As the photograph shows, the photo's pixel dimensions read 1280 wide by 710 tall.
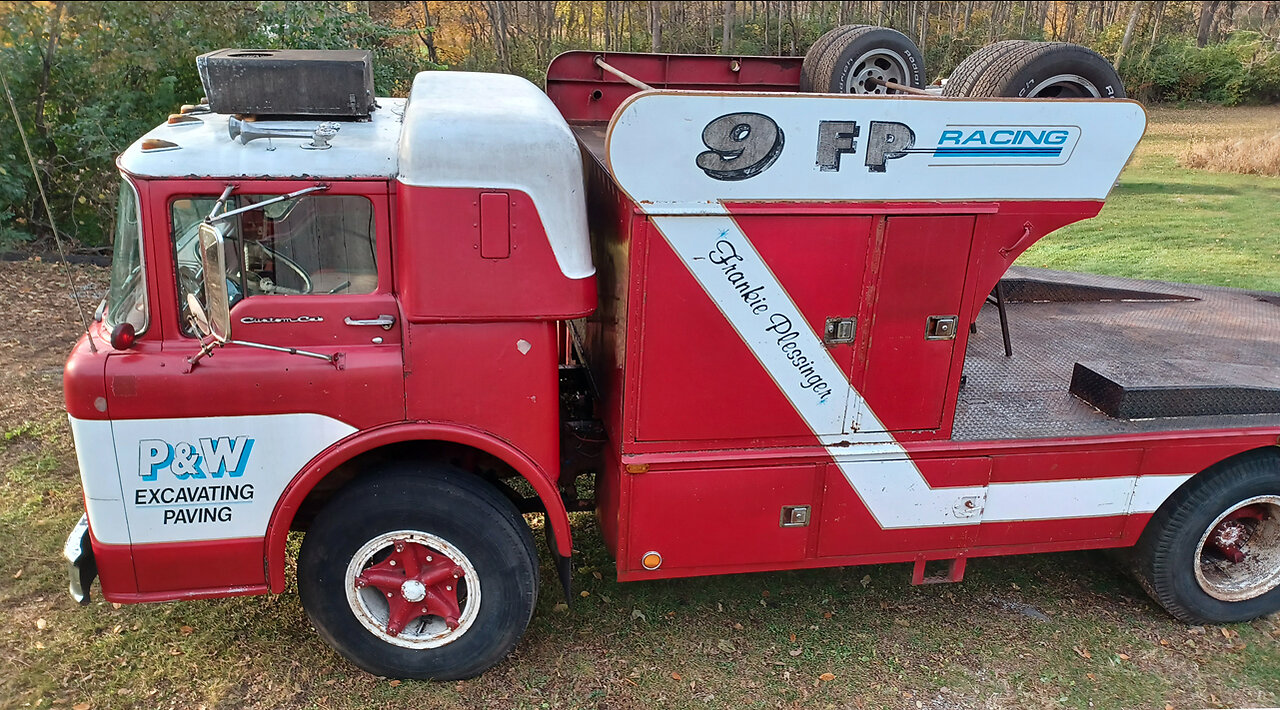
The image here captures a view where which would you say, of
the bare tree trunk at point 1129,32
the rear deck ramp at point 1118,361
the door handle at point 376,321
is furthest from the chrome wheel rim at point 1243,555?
the bare tree trunk at point 1129,32

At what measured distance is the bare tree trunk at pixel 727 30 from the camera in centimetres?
2032

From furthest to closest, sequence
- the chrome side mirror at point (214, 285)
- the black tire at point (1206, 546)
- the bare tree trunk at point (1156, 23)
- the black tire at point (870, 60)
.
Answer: the bare tree trunk at point (1156, 23)
the black tire at point (870, 60)
the black tire at point (1206, 546)
the chrome side mirror at point (214, 285)

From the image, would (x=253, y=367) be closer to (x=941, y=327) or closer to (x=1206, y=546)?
(x=941, y=327)

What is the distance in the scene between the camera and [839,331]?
3.65 m

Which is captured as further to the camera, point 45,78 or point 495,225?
point 45,78

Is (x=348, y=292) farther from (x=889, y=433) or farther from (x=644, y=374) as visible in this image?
(x=889, y=433)

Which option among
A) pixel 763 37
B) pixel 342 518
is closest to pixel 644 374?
pixel 342 518

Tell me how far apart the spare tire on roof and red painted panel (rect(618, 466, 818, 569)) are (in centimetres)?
201

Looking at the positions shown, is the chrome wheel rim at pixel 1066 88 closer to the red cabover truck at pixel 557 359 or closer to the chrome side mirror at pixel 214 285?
the red cabover truck at pixel 557 359

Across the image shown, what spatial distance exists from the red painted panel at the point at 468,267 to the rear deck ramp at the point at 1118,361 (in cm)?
205

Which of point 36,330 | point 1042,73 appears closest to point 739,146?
point 1042,73

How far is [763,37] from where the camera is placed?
2178 cm

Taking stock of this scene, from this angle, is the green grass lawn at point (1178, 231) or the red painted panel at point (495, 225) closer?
the red painted panel at point (495, 225)

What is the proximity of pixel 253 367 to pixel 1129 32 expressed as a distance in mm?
27315
